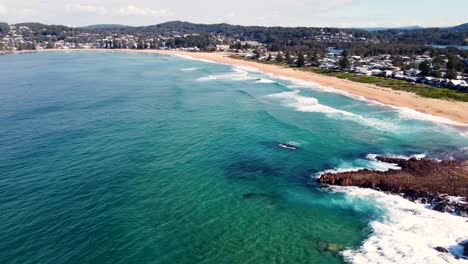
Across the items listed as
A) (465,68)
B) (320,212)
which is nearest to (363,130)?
(320,212)

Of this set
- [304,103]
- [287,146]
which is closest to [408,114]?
[304,103]

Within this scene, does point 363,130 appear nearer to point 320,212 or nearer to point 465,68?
point 320,212

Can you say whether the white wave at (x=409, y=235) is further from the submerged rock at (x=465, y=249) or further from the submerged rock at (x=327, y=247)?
the submerged rock at (x=327, y=247)

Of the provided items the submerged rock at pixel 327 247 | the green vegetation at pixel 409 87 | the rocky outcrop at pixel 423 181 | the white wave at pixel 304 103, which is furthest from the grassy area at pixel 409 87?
the submerged rock at pixel 327 247

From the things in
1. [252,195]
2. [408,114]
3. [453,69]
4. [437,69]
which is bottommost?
[252,195]

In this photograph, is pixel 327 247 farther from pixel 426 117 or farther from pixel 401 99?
pixel 401 99
